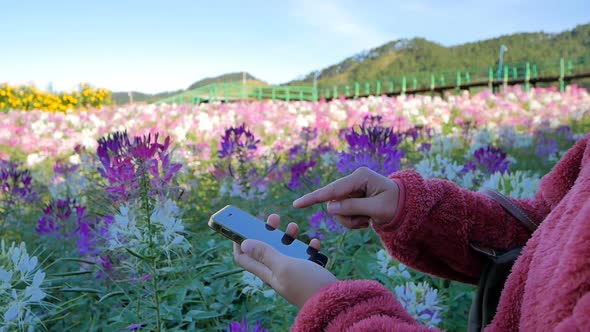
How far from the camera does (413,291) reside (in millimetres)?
1443

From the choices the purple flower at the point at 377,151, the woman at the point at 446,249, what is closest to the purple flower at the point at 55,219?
the purple flower at the point at 377,151

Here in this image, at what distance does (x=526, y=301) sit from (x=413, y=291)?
733 millimetres

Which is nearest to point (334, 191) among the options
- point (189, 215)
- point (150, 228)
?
point (150, 228)

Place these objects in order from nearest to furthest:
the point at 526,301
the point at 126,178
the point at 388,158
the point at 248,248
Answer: the point at 526,301 < the point at 248,248 < the point at 126,178 < the point at 388,158

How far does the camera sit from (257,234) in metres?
0.99

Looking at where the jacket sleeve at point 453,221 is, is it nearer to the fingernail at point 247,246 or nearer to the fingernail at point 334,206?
the fingernail at point 334,206

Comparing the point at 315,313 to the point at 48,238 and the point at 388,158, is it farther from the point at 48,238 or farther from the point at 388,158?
the point at 48,238

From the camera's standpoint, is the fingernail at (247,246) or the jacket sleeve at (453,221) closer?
the fingernail at (247,246)

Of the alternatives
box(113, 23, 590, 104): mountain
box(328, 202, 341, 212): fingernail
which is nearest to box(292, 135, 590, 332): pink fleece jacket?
box(328, 202, 341, 212): fingernail

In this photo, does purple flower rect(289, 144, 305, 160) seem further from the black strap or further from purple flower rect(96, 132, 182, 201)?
the black strap

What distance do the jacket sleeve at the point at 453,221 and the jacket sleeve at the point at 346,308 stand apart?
13.4 inches

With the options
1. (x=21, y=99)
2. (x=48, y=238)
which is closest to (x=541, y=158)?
(x=48, y=238)

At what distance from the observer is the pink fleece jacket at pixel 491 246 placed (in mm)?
604

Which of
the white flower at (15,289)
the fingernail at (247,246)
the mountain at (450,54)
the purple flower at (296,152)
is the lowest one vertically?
the white flower at (15,289)
